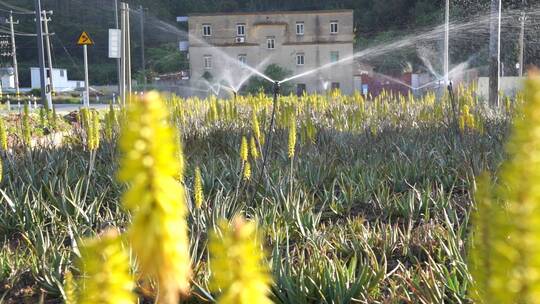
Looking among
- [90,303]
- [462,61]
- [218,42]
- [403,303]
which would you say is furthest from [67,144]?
[218,42]

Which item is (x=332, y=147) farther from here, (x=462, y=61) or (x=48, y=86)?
(x=462, y=61)

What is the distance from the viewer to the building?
5019 cm

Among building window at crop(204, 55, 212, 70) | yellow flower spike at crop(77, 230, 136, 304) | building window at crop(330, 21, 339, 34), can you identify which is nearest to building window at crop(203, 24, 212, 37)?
building window at crop(204, 55, 212, 70)

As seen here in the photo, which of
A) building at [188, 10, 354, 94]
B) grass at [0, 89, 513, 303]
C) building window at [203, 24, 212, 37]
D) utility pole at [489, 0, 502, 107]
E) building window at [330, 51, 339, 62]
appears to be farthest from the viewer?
building window at [330, 51, 339, 62]

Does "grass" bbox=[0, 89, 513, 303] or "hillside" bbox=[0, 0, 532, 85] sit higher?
"hillside" bbox=[0, 0, 532, 85]

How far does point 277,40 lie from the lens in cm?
5181

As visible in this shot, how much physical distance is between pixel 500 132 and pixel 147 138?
723cm

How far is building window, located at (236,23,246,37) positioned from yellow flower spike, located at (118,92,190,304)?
51711 mm

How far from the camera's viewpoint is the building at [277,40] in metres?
50.2

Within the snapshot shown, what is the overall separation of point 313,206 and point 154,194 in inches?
143

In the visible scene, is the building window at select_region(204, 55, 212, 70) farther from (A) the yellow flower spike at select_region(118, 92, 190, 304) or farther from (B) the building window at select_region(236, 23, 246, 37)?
(A) the yellow flower spike at select_region(118, 92, 190, 304)

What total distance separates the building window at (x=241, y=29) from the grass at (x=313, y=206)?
43.8 meters

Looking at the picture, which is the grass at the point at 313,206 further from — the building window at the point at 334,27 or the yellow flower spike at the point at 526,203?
the building window at the point at 334,27

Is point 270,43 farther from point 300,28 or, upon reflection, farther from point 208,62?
point 208,62
